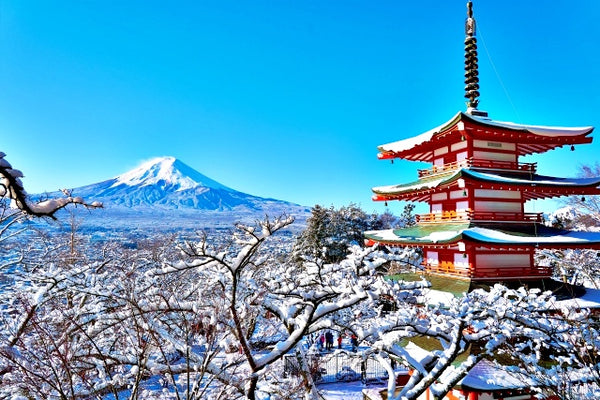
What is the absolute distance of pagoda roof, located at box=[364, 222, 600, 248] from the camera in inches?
349

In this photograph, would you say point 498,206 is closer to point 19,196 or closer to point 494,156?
point 494,156

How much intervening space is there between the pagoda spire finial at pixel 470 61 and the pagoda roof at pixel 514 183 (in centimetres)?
297

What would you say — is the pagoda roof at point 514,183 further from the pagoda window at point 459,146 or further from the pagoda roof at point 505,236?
the pagoda roof at point 505,236

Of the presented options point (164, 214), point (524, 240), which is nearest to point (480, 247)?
point (524, 240)

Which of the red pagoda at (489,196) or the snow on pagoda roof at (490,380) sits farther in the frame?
the red pagoda at (489,196)

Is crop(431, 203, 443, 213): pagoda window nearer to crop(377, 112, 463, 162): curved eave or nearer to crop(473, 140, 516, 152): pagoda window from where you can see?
crop(377, 112, 463, 162): curved eave

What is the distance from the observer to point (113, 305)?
604 centimetres

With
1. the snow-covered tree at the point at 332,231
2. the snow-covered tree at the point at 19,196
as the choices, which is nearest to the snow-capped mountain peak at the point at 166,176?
the snow-covered tree at the point at 332,231

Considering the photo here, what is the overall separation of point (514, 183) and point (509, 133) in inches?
58.4

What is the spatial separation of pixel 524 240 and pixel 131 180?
472ft

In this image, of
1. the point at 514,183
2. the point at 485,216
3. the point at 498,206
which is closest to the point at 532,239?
the point at 485,216

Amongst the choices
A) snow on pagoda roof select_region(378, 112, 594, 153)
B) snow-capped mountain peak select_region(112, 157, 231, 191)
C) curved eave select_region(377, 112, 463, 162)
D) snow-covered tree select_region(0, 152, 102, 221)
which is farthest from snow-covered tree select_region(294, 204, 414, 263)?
snow-capped mountain peak select_region(112, 157, 231, 191)

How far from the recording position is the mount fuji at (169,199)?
3964 inches

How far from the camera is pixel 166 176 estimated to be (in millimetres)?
143500
